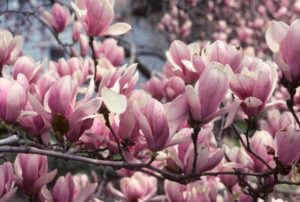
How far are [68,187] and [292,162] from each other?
18.3 inches

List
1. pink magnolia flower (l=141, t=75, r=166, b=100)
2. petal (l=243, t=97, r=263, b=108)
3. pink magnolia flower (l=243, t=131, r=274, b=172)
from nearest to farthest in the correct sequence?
petal (l=243, t=97, r=263, b=108), pink magnolia flower (l=243, t=131, r=274, b=172), pink magnolia flower (l=141, t=75, r=166, b=100)

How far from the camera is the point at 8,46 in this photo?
131 centimetres

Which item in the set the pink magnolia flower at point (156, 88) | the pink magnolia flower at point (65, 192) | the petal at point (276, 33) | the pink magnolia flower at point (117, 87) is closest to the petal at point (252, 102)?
the petal at point (276, 33)

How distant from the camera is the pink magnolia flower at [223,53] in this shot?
1089 millimetres

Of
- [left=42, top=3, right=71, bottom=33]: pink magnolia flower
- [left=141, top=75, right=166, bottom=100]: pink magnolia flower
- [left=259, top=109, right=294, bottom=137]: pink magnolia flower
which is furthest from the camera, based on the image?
[left=141, top=75, right=166, bottom=100]: pink magnolia flower

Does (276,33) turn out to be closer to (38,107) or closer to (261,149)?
(261,149)

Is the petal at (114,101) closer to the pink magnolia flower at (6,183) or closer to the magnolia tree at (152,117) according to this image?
the magnolia tree at (152,117)

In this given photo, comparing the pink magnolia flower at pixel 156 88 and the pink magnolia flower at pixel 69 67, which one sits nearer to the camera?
the pink magnolia flower at pixel 69 67

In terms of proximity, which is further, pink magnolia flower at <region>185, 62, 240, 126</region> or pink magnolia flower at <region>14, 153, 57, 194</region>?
pink magnolia flower at <region>14, 153, 57, 194</region>

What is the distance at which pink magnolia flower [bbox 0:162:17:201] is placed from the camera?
97 cm

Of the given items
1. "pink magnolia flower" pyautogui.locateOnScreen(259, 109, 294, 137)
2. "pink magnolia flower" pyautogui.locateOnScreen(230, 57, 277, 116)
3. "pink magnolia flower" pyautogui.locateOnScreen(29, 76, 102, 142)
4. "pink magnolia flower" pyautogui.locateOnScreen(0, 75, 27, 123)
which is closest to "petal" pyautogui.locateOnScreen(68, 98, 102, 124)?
"pink magnolia flower" pyautogui.locateOnScreen(29, 76, 102, 142)

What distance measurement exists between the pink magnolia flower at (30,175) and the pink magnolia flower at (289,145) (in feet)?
1.56

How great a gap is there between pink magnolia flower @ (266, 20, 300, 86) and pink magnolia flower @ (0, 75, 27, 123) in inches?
19.4

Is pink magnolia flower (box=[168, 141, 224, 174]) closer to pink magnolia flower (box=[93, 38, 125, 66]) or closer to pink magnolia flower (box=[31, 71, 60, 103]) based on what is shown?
pink magnolia flower (box=[31, 71, 60, 103])
